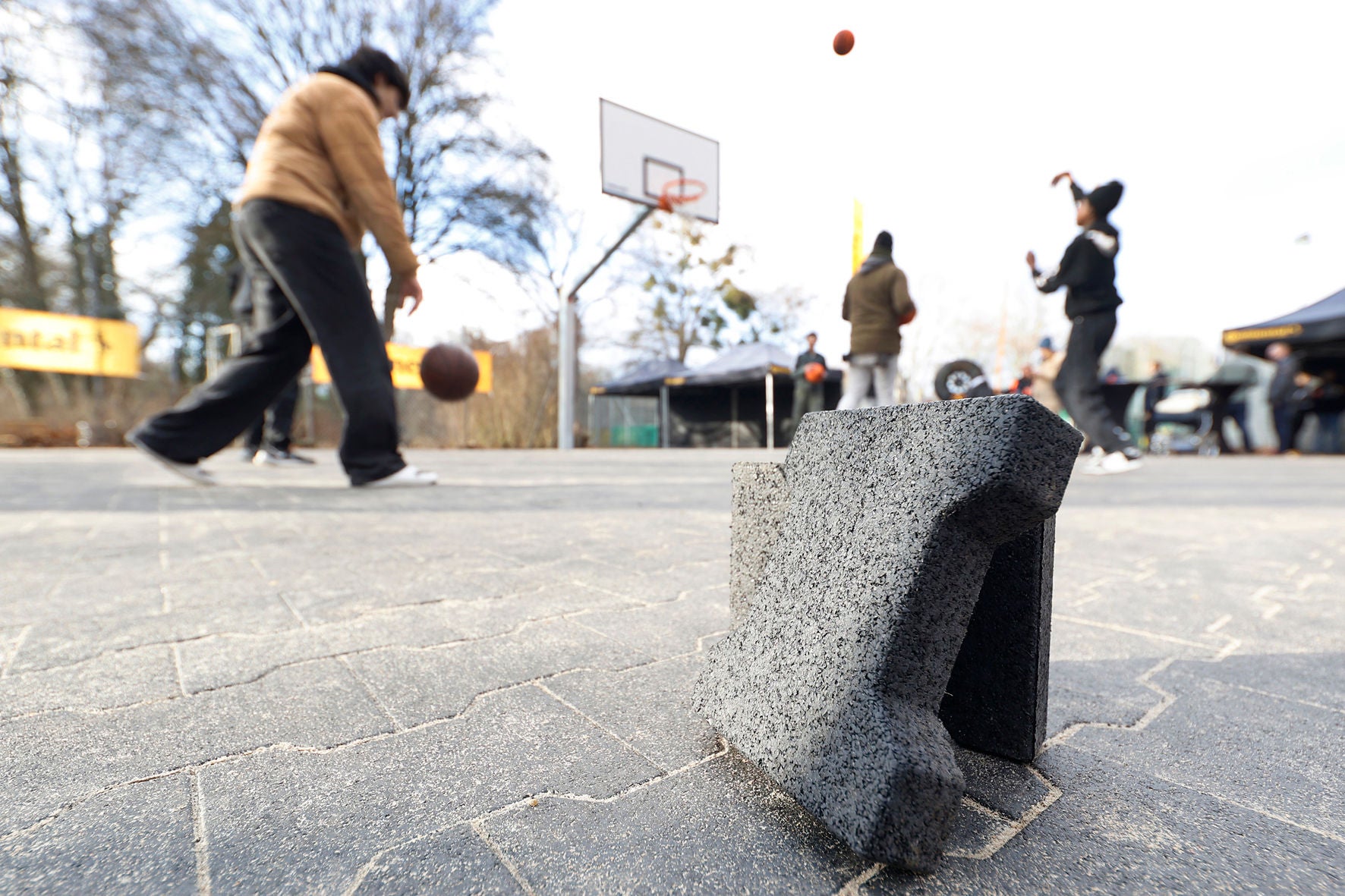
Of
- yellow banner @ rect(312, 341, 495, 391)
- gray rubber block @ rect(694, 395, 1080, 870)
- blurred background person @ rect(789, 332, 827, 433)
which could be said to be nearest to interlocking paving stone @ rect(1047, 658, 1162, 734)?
gray rubber block @ rect(694, 395, 1080, 870)

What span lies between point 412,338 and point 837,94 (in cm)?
1947

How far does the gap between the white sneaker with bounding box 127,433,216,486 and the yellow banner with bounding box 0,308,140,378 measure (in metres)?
14.6

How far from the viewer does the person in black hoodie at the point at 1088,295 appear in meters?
5.44

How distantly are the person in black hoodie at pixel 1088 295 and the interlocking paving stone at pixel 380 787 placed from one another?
5.73m

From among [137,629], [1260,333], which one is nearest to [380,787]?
[137,629]

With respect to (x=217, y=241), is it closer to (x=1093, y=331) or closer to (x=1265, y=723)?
(x=1093, y=331)

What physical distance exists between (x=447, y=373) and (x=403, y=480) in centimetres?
282

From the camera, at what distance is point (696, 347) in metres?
26.2

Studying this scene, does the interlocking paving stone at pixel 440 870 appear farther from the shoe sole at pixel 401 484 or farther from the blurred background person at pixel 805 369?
the blurred background person at pixel 805 369

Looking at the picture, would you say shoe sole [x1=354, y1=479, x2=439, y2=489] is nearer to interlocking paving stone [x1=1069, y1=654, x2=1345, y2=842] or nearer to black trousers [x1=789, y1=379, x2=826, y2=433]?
interlocking paving stone [x1=1069, y1=654, x2=1345, y2=842]

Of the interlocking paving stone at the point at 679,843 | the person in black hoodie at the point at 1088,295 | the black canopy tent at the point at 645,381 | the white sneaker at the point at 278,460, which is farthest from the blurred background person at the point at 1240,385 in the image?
the interlocking paving stone at the point at 679,843

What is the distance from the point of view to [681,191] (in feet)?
38.3

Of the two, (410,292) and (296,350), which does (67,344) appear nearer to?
(296,350)

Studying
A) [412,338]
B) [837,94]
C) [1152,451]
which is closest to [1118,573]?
[837,94]
